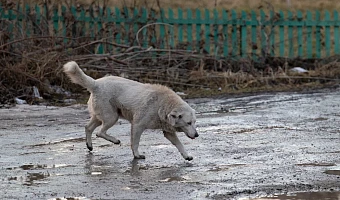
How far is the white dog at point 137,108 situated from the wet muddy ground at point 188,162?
27 centimetres

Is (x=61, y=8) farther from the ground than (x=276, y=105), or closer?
farther from the ground

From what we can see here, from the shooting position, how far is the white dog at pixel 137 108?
8.05 metres

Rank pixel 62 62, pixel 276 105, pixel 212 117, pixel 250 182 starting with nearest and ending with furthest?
pixel 250 182 < pixel 212 117 < pixel 276 105 < pixel 62 62

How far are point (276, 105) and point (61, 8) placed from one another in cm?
671

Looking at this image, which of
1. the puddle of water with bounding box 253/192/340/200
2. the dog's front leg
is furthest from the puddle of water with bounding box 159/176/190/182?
the dog's front leg

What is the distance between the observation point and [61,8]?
57.1 ft

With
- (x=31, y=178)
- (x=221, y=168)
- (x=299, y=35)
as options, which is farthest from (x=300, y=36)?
(x=31, y=178)

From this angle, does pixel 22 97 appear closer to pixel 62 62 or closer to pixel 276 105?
pixel 62 62

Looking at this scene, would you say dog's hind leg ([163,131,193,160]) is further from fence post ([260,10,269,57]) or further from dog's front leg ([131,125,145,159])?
fence post ([260,10,269,57])

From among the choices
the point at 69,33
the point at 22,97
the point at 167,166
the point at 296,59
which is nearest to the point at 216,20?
the point at 296,59

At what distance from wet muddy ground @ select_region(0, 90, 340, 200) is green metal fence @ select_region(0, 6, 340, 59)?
5005 mm

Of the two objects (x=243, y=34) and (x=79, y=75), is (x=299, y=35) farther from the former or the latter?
(x=79, y=75)

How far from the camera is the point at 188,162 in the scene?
7.85 meters

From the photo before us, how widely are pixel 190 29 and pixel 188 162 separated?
1075 centimetres
